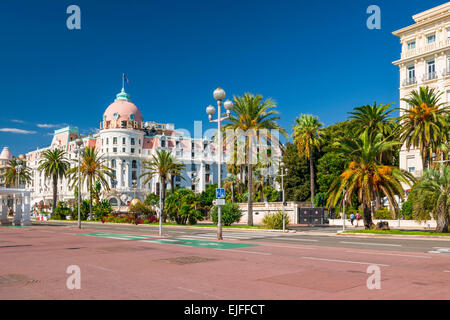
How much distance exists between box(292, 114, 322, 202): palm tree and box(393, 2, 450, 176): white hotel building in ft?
37.1

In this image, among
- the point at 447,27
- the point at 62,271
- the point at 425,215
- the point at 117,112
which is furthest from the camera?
the point at 117,112

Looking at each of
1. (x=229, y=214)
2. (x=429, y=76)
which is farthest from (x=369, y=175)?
(x=429, y=76)

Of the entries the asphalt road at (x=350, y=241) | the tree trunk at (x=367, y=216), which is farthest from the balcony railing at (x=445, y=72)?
the asphalt road at (x=350, y=241)

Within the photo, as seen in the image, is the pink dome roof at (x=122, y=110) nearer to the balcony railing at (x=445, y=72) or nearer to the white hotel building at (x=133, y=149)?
the white hotel building at (x=133, y=149)

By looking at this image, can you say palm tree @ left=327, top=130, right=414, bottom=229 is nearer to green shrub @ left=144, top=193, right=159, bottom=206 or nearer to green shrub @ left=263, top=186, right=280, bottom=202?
green shrub @ left=144, top=193, right=159, bottom=206

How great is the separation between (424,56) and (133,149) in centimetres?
7551

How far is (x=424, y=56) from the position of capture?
4981 centimetres

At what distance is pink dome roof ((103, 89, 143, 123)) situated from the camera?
104812 millimetres

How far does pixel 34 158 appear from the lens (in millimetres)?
134500

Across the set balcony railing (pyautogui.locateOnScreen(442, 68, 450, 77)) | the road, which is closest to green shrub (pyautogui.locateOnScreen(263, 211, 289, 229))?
the road

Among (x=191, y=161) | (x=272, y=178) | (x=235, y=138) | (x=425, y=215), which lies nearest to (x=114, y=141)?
(x=191, y=161)
